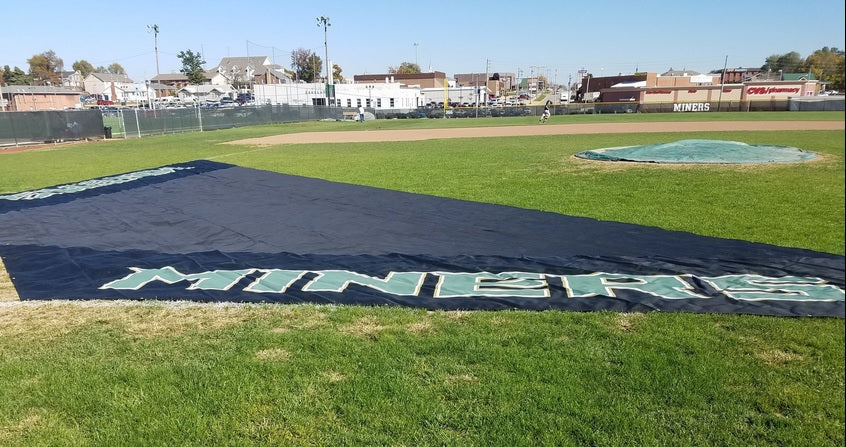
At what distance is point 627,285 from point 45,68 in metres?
144

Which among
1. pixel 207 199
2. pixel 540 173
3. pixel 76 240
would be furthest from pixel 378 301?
pixel 540 173

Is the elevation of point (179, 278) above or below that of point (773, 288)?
below

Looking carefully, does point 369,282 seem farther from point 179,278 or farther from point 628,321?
point 628,321

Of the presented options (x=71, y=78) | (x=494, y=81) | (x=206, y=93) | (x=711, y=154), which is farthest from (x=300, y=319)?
(x=71, y=78)

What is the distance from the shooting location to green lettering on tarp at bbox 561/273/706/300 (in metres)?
5.24

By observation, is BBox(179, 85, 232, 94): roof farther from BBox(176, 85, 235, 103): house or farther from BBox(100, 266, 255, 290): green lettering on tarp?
BBox(100, 266, 255, 290): green lettering on tarp

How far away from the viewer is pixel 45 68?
378 ft

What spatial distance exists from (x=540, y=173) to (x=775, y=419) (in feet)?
35.8

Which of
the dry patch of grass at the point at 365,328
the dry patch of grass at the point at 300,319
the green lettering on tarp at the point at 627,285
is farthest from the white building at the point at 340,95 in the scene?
the dry patch of grass at the point at 365,328

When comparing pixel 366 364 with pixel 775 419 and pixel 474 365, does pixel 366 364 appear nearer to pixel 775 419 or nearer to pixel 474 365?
pixel 474 365

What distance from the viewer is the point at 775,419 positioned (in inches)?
126

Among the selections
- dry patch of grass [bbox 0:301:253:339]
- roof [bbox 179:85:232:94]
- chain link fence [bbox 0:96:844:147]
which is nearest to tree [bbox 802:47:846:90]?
dry patch of grass [bbox 0:301:253:339]

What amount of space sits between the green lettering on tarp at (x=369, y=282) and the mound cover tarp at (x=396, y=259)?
0.9 inches

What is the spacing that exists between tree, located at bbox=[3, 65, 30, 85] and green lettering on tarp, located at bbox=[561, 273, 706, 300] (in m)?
121
